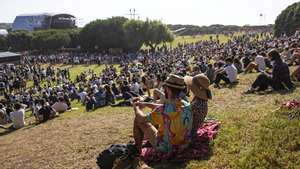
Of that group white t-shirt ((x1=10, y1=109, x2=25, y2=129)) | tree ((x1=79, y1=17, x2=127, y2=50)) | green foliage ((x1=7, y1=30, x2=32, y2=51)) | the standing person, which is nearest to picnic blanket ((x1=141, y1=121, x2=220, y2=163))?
the standing person

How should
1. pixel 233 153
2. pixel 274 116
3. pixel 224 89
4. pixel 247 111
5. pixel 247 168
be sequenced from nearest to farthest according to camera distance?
1. pixel 247 168
2. pixel 233 153
3. pixel 274 116
4. pixel 247 111
5. pixel 224 89

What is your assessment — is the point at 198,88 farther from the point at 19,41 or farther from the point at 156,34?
the point at 19,41

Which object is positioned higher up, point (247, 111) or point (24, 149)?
point (247, 111)

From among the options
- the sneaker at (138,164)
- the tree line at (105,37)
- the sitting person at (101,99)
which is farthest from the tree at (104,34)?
the sneaker at (138,164)

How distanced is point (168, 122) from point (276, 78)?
6957mm

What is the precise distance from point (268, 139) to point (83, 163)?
3780 mm

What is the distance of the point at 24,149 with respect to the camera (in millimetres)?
11500

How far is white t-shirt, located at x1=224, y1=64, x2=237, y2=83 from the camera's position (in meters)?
16.0

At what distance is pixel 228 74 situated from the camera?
16.2 m

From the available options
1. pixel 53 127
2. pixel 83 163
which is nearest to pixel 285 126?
pixel 83 163

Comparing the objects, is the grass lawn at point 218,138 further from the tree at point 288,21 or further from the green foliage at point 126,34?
the green foliage at point 126,34

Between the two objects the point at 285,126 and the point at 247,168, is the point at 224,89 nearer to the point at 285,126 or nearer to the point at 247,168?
the point at 285,126

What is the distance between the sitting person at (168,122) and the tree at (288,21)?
6483cm

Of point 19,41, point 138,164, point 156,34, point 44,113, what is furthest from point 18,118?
point 19,41
